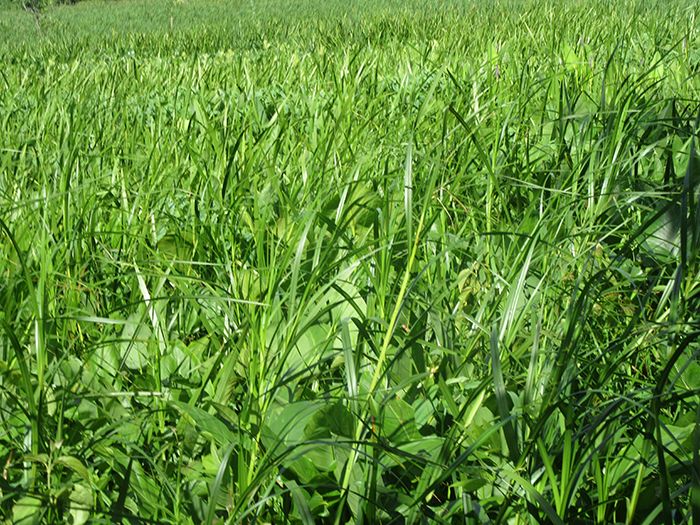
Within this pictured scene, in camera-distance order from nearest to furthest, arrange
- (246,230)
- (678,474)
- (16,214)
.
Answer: (678,474) → (246,230) → (16,214)

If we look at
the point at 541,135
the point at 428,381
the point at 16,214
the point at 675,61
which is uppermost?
the point at 675,61

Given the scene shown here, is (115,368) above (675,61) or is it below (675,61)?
below

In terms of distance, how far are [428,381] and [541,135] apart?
131 cm

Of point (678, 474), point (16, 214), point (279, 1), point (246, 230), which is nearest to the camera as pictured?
point (678, 474)

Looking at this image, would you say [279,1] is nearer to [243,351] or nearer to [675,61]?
[675,61]

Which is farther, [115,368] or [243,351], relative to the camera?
[115,368]

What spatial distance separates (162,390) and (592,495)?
2.64 feet

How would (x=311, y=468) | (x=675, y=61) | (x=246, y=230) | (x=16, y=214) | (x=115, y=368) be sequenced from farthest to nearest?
(x=675, y=61), (x=16, y=214), (x=246, y=230), (x=115, y=368), (x=311, y=468)

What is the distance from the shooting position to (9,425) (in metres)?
0.91

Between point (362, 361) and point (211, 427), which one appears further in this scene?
point (362, 361)

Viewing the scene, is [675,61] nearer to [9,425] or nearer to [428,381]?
[428,381]

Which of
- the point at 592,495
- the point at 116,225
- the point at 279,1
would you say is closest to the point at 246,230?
the point at 116,225

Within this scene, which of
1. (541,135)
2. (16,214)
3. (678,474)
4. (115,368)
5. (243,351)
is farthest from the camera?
(541,135)

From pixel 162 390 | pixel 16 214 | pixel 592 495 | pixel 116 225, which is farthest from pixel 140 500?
pixel 16 214
